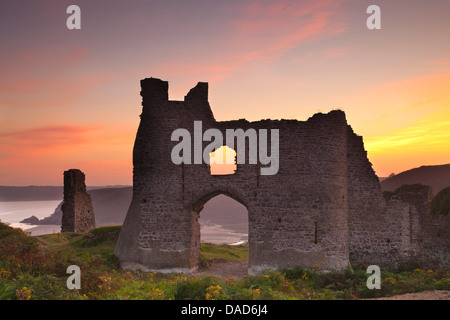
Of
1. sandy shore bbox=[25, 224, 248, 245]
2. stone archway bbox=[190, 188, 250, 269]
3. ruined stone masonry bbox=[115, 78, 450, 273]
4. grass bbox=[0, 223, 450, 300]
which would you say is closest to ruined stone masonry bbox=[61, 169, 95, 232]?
grass bbox=[0, 223, 450, 300]

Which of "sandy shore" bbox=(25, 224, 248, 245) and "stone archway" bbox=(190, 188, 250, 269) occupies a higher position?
"stone archway" bbox=(190, 188, 250, 269)

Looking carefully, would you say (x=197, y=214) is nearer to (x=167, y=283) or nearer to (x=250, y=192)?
(x=250, y=192)

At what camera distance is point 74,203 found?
119 feet

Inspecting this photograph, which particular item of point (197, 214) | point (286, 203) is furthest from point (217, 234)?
point (286, 203)

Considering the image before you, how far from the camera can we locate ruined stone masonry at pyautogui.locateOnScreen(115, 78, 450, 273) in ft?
66.5

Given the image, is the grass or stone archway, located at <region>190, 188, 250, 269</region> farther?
stone archway, located at <region>190, 188, 250, 269</region>

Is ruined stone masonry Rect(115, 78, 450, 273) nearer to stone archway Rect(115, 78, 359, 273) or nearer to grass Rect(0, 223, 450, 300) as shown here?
stone archway Rect(115, 78, 359, 273)

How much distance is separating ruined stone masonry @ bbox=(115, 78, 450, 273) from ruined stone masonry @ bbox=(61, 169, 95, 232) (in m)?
15.1

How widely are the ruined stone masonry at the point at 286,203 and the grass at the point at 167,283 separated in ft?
3.45

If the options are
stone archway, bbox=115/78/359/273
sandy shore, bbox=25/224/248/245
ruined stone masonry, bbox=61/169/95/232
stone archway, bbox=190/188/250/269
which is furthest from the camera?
sandy shore, bbox=25/224/248/245

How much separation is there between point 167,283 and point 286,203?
6521 millimetres

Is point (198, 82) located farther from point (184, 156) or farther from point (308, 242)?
point (308, 242)

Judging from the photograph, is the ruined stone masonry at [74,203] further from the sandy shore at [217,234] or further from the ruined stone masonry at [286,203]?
the sandy shore at [217,234]
